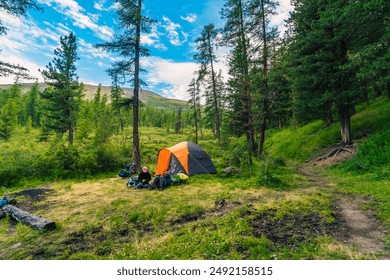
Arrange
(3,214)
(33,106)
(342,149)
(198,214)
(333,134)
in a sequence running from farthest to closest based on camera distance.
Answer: (33,106)
(333,134)
(342,149)
(3,214)
(198,214)

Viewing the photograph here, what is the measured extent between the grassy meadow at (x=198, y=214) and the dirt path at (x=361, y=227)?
145 millimetres

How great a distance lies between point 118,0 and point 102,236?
14.8 m

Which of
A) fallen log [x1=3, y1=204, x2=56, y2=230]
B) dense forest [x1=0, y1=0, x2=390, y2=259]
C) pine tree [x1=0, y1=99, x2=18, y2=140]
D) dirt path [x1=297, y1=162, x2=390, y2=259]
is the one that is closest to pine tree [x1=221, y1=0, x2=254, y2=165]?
dense forest [x1=0, y1=0, x2=390, y2=259]

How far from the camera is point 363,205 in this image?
20.7 feet

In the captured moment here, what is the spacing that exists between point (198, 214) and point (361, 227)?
4.29 m

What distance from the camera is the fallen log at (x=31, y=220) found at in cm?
596

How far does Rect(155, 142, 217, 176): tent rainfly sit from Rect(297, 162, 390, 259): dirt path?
7372 mm

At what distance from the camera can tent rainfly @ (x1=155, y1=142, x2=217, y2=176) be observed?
12656mm

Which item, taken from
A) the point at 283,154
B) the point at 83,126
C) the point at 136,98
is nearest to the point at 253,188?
the point at 136,98

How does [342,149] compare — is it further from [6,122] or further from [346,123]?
[6,122]

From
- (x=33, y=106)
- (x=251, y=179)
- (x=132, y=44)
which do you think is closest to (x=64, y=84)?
(x=132, y=44)

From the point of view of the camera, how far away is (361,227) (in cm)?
495

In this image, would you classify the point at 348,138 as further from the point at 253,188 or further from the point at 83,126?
the point at 83,126

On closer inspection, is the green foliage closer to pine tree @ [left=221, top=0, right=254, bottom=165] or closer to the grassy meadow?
the grassy meadow
